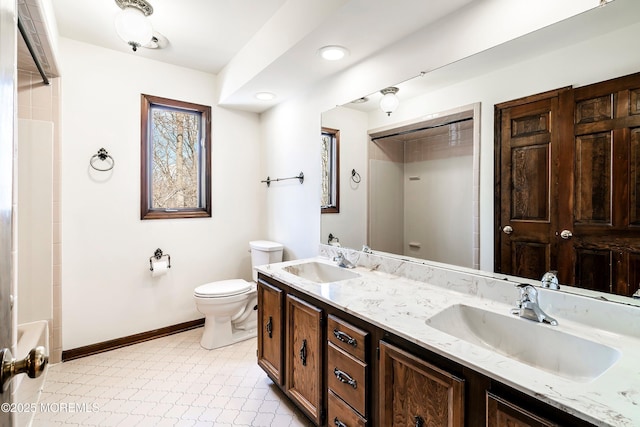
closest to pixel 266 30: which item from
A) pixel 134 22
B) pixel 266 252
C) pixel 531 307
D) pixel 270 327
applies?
pixel 134 22

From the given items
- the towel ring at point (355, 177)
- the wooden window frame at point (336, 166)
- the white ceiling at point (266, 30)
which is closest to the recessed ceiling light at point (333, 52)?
the white ceiling at point (266, 30)

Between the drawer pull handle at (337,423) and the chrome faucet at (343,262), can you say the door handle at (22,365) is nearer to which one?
the drawer pull handle at (337,423)

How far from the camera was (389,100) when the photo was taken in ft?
6.22

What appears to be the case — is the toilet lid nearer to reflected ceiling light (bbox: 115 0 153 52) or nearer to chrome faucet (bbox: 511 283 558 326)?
reflected ceiling light (bbox: 115 0 153 52)

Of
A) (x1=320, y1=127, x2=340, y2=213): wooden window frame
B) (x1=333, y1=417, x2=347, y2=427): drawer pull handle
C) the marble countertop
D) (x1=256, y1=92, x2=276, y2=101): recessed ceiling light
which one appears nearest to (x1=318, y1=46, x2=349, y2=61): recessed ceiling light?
(x1=320, y1=127, x2=340, y2=213): wooden window frame

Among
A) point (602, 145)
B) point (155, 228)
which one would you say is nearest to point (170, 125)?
point (155, 228)

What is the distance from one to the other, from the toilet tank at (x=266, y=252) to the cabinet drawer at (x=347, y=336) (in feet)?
4.90

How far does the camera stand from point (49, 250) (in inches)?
90.5

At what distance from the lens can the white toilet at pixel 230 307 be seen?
2.52 meters

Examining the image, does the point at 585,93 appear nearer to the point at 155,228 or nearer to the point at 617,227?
the point at 617,227

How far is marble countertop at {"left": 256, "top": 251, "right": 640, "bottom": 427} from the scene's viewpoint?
2.38ft

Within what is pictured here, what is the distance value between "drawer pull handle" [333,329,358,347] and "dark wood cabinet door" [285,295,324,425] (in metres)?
0.12

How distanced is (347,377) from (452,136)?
1278 mm

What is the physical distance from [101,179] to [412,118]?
8.06 feet
